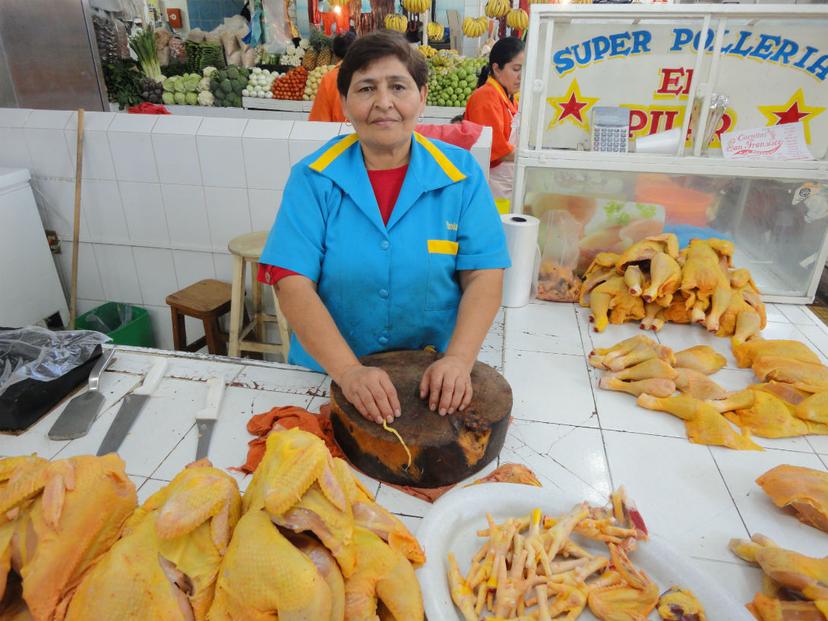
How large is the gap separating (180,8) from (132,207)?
6.10 meters

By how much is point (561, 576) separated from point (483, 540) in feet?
0.62

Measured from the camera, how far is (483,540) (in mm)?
1172

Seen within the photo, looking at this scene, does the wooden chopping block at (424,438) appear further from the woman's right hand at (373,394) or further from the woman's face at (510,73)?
the woman's face at (510,73)

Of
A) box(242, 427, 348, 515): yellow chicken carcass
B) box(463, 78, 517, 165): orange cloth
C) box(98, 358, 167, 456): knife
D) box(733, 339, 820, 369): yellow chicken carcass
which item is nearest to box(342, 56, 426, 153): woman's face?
box(242, 427, 348, 515): yellow chicken carcass

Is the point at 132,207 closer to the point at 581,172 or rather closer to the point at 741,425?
the point at 581,172

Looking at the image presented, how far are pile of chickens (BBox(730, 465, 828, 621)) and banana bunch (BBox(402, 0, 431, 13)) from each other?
6753 millimetres

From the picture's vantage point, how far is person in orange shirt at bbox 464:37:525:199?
12.6ft

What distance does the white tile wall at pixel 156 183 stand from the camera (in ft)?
10.7

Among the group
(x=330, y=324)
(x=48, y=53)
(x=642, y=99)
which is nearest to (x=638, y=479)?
(x=330, y=324)

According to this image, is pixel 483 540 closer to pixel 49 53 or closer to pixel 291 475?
pixel 291 475

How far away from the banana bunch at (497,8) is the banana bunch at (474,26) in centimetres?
48

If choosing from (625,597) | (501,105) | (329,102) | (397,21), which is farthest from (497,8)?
(625,597)

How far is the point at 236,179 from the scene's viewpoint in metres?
3.37

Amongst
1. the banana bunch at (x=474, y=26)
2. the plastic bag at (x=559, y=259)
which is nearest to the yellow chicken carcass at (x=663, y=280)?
the plastic bag at (x=559, y=259)
